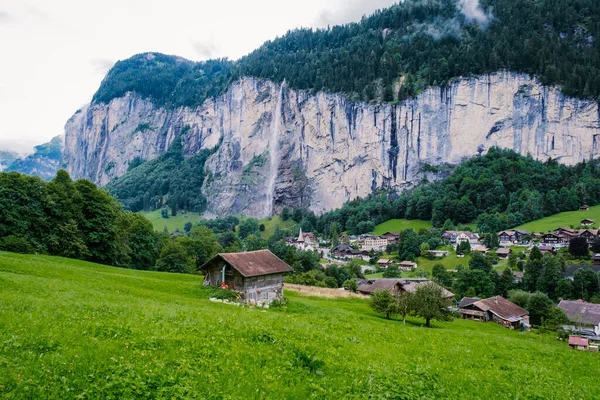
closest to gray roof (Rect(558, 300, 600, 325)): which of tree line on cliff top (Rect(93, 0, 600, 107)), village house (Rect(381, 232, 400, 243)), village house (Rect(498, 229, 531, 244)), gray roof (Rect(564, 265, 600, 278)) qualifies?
gray roof (Rect(564, 265, 600, 278))

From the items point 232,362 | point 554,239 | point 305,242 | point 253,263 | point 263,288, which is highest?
point 554,239

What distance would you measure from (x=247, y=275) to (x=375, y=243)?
101716 mm

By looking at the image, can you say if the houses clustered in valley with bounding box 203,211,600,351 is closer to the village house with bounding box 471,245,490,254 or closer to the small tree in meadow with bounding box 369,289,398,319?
the village house with bounding box 471,245,490,254

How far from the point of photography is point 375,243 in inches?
5167

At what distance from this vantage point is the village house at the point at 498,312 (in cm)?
5862

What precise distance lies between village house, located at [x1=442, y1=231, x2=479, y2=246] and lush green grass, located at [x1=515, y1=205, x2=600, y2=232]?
47.2 ft

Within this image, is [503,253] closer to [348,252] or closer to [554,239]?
[554,239]

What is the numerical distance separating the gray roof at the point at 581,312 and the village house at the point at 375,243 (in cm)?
6853

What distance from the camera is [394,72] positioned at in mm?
185500

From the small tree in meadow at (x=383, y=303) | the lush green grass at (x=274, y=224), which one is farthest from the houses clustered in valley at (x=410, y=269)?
the lush green grass at (x=274, y=224)

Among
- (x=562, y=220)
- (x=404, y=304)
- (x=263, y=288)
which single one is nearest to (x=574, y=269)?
(x=562, y=220)

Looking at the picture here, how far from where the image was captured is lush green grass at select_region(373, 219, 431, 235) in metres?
140

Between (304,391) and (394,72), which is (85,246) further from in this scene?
(394,72)

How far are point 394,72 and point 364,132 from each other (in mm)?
31089
